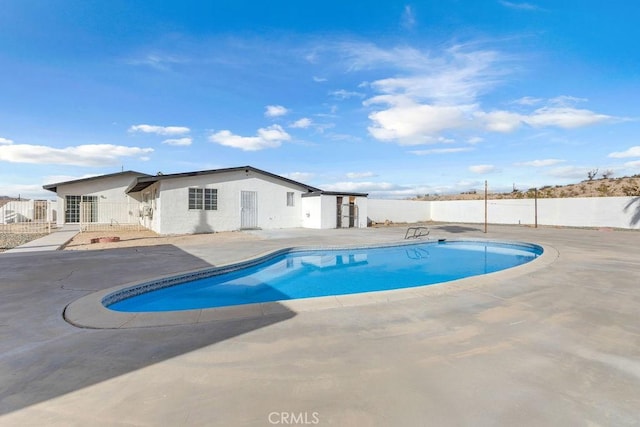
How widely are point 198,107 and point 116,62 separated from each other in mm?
4724

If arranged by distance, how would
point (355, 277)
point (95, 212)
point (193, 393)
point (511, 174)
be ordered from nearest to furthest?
point (193, 393) < point (355, 277) < point (95, 212) < point (511, 174)

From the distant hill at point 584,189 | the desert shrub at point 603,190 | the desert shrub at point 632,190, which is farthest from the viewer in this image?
the distant hill at point 584,189

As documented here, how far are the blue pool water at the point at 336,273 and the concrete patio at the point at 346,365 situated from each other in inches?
70.7

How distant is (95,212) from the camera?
2089 cm

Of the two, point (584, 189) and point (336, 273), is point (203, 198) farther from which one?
point (584, 189)

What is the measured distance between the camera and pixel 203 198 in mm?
16438

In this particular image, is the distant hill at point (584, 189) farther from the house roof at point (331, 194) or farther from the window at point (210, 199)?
the window at point (210, 199)

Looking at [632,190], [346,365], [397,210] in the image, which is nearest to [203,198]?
[346,365]

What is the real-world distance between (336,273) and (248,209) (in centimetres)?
1026

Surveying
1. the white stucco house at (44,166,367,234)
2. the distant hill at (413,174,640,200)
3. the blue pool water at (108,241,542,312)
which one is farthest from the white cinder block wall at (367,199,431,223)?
the distant hill at (413,174,640,200)

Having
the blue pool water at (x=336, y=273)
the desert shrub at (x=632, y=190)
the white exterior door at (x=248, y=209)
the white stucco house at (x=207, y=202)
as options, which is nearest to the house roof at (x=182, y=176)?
the white stucco house at (x=207, y=202)

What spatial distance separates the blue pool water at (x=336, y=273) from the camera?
6.06 meters

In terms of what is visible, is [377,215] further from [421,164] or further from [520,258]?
[520,258]

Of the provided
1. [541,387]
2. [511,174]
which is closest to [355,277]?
[541,387]
